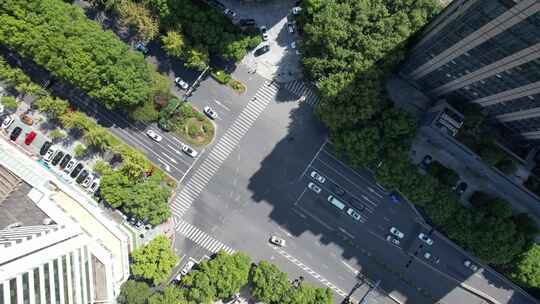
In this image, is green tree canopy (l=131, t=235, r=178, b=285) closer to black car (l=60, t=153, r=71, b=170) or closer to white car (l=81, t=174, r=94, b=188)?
white car (l=81, t=174, r=94, b=188)

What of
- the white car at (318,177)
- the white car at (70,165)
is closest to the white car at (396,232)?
the white car at (318,177)

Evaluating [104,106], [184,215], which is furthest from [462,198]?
[104,106]

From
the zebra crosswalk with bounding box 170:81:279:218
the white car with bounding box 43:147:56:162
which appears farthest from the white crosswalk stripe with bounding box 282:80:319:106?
the white car with bounding box 43:147:56:162

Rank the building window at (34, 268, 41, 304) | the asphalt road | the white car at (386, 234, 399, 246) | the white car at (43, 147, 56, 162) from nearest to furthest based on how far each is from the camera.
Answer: the building window at (34, 268, 41, 304)
the white car at (386, 234, 399, 246)
the asphalt road
the white car at (43, 147, 56, 162)

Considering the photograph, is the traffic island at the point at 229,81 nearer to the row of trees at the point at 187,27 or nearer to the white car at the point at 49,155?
the row of trees at the point at 187,27

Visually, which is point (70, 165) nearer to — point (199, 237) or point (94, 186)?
point (94, 186)

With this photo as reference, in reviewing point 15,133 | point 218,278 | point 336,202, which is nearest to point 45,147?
point 15,133
